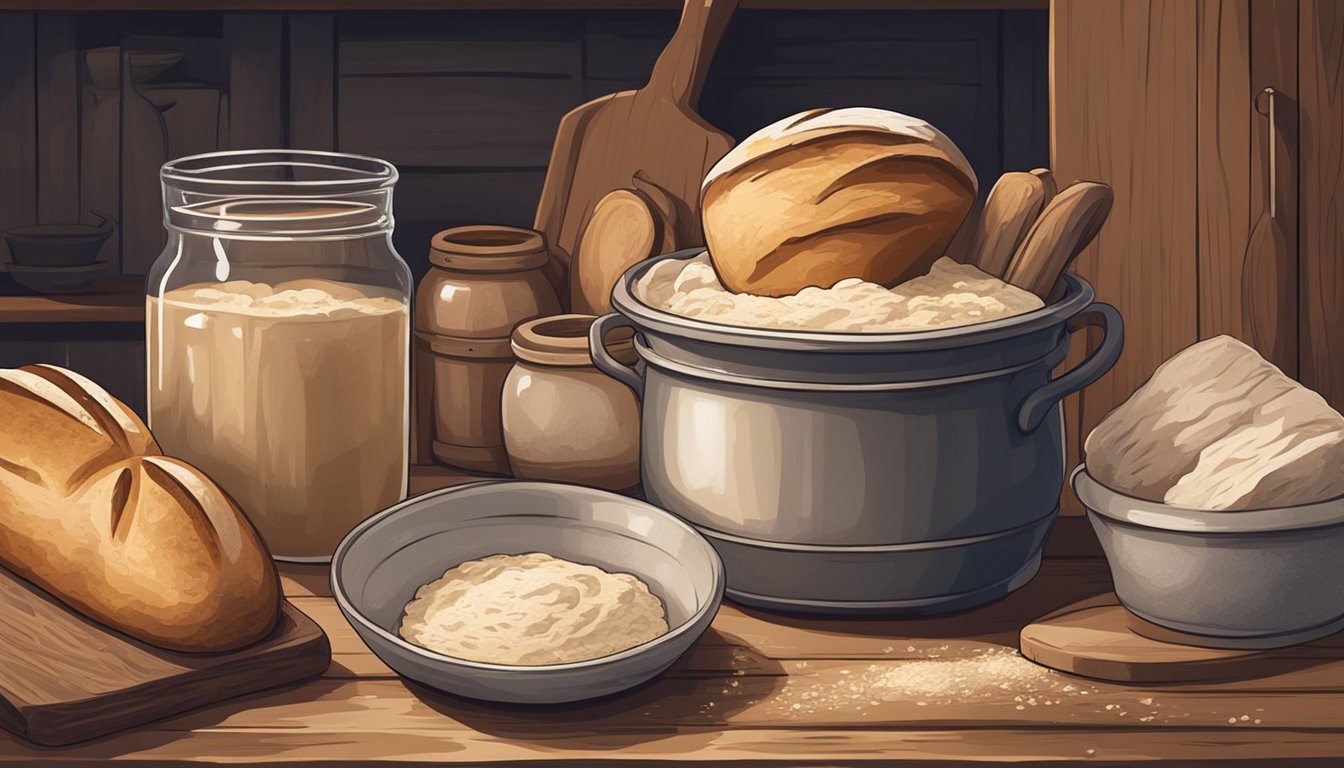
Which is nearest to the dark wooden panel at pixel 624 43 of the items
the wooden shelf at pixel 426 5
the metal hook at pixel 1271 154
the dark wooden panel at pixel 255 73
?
the wooden shelf at pixel 426 5

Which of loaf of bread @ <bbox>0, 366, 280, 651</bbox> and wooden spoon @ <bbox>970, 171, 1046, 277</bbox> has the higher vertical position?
wooden spoon @ <bbox>970, 171, 1046, 277</bbox>

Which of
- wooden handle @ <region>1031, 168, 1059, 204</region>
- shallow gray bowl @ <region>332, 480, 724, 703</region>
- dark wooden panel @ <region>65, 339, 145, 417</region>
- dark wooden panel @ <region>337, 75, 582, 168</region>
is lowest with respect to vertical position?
shallow gray bowl @ <region>332, 480, 724, 703</region>

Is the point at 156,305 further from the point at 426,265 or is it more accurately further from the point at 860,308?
the point at 426,265

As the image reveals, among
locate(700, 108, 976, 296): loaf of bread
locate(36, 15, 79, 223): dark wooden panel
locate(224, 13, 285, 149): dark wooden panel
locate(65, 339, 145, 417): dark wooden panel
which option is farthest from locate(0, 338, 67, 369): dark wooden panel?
locate(700, 108, 976, 296): loaf of bread

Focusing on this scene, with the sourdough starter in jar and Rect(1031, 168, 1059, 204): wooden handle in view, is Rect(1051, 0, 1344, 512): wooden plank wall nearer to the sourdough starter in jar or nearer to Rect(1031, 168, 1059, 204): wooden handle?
Rect(1031, 168, 1059, 204): wooden handle

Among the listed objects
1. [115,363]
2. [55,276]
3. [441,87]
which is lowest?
[115,363]

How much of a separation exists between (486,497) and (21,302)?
78cm

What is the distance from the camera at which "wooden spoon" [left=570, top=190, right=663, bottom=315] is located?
1392 mm

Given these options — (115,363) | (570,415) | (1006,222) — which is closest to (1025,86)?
(1006,222)

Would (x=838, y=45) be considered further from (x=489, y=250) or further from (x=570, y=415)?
(x=570, y=415)

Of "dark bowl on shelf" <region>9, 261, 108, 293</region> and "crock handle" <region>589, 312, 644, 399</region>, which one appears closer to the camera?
"crock handle" <region>589, 312, 644, 399</region>

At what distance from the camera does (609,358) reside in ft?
3.83

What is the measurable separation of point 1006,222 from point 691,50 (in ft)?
1.48

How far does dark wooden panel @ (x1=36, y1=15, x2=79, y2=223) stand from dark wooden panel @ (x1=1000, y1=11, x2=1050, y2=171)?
1056 millimetres
